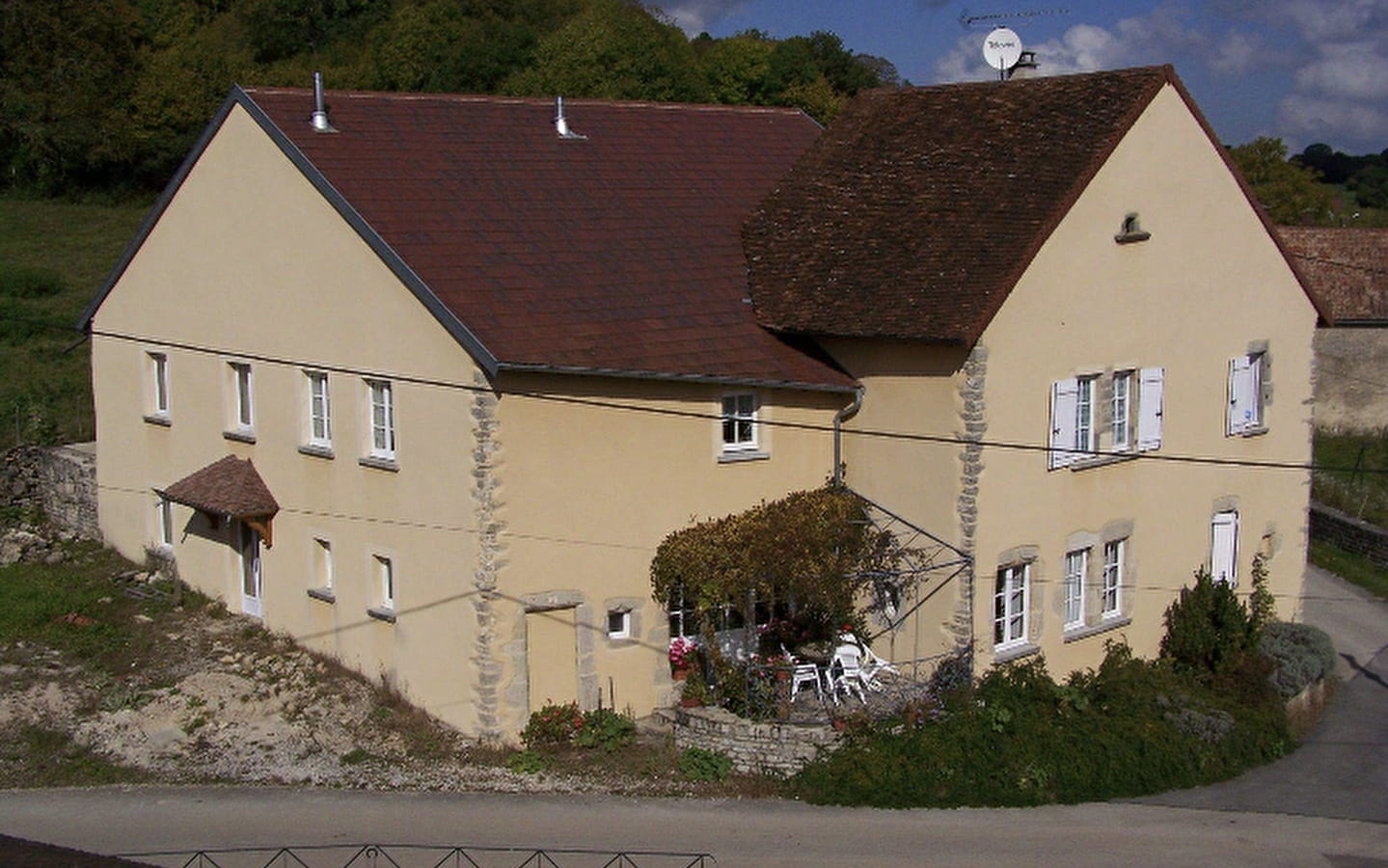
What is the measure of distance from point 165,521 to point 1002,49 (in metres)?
15.9

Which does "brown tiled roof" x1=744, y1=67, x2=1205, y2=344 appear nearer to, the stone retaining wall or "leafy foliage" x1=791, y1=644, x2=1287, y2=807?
"leafy foliage" x1=791, y1=644, x2=1287, y2=807

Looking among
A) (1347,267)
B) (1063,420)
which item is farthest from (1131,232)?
(1347,267)

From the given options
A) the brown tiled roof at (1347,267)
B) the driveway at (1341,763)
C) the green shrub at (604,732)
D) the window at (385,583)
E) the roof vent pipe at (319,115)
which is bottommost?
the driveway at (1341,763)

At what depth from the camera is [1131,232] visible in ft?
68.7

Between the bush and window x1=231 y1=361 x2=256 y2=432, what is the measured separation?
15761mm

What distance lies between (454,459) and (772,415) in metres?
4.54

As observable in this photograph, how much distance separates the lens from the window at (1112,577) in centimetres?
2170

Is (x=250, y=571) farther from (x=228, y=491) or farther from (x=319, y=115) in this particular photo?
(x=319, y=115)

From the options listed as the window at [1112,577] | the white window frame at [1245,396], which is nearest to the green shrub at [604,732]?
Result: the window at [1112,577]

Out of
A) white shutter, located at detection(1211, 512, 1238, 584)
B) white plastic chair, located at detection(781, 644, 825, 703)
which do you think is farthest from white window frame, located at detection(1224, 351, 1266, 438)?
white plastic chair, located at detection(781, 644, 825, 703)

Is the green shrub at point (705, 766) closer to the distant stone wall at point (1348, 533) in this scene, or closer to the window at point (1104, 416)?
the window at point (1104, 416)

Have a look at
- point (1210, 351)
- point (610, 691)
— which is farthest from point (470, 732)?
point (1210, 351)

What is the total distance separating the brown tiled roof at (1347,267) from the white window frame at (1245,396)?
61.3 feet

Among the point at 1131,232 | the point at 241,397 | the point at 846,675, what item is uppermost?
the point at 1131,232
